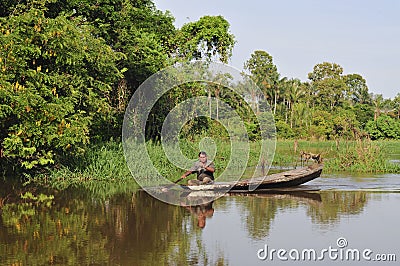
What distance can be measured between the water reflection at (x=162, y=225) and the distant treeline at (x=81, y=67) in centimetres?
142

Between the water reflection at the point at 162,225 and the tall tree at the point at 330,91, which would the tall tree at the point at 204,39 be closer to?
the water reflection at the point at 162,225

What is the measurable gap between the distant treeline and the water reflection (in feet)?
4.67

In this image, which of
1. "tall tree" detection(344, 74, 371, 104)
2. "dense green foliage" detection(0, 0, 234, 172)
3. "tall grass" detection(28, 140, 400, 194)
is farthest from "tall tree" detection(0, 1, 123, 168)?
"tall tree" detection(344, 74, 371, 104)

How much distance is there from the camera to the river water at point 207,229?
6219 mm

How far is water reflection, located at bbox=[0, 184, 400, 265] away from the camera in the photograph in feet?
20.6

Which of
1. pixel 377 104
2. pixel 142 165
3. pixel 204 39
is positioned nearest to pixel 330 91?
pixel 377 104

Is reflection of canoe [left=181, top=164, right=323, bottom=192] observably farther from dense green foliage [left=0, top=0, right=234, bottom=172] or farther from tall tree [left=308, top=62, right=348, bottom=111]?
tall tree [left=308, top=62, right=348, bottom=111]

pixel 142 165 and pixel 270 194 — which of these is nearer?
pixel 270 194

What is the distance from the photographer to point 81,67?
12.7 meters

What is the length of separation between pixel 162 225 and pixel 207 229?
2.27ft

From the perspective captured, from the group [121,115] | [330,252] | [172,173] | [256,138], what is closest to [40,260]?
[330,252]

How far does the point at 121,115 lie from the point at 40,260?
10.5 m

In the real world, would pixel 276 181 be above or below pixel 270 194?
above

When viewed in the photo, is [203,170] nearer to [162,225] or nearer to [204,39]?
[162,225]
